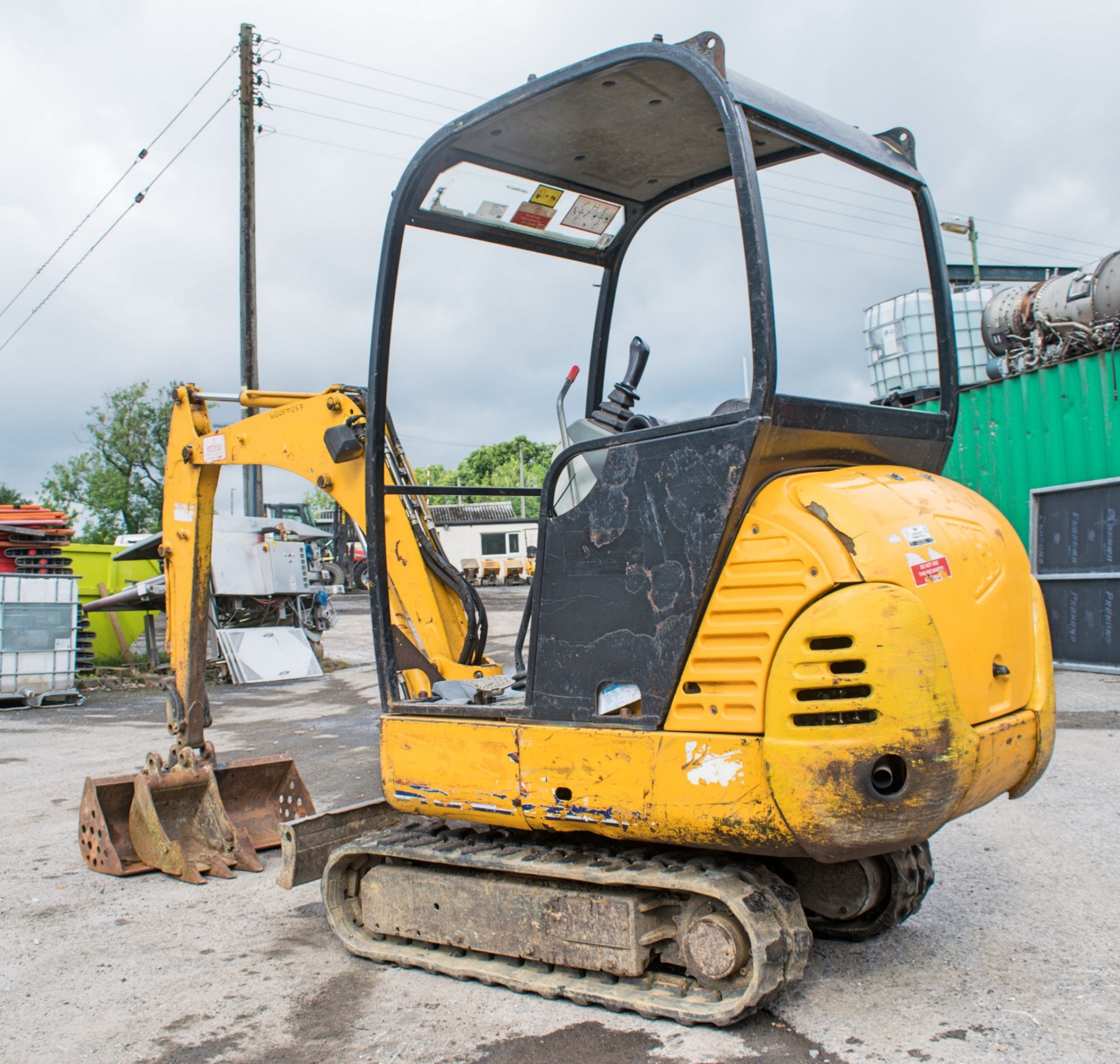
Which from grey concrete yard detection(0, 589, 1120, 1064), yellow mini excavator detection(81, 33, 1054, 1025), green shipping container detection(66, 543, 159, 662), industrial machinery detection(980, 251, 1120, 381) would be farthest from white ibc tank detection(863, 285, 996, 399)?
green shipping container detection(66, 543, 159, 662)

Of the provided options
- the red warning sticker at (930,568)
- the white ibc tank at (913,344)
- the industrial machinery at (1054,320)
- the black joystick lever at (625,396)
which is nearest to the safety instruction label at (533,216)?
the black joystick lever at (625,396)

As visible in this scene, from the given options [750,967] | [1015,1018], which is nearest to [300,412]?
[750,967]

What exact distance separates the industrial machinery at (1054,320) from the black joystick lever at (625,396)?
831 cm

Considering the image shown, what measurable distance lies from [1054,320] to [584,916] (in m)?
10.2

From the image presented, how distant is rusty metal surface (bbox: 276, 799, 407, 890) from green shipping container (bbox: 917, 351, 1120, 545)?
7892 millimetres

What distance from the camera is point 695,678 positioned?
290 cm

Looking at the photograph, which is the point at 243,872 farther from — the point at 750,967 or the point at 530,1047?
the point at 750,967

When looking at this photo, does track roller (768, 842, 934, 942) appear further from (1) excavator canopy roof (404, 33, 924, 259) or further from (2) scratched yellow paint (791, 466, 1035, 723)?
(1) excavator canopy roof (404, 33, 924, 259)

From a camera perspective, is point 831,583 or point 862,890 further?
point 862,890

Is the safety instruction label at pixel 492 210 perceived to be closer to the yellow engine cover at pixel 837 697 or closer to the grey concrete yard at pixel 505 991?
the yellow engine cover at pixel 837 697

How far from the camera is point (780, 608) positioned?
276cm

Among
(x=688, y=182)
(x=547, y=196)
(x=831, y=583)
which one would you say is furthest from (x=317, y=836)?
(x=688, y=182)

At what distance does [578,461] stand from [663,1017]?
1.81 meters

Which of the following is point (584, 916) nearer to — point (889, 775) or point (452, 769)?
point (452, 769)
